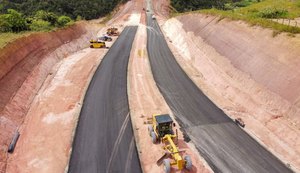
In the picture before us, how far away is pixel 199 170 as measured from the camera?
58.6ft

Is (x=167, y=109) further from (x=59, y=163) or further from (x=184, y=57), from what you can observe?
(x=184, y=57)

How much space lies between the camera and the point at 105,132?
22.1 metres

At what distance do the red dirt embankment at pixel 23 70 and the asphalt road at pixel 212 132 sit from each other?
1554 centimetres

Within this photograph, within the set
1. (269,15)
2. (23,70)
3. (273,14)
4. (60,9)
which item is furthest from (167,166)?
(60,9)

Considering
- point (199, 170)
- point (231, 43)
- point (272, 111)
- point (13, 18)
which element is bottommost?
point (199, 170)

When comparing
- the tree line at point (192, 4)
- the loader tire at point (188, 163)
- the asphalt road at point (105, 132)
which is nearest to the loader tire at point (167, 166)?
the loader tire at point (188, 163)

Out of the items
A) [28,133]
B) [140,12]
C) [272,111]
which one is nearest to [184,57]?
[272,111]

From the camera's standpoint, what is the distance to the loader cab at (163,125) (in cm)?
1967

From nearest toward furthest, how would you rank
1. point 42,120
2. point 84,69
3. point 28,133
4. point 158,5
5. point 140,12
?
point 28,133
point 42,120
point 84,69
point 140,12
point 158,5

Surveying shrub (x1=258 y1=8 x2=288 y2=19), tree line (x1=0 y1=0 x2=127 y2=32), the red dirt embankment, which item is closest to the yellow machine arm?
the red dirt embankment

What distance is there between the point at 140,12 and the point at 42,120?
71763 mm

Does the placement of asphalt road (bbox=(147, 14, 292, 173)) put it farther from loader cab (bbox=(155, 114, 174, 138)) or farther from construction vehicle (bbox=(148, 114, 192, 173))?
loader cab (bbox=(155, 114, 174, 138))

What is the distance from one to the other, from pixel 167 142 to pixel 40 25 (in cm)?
3631

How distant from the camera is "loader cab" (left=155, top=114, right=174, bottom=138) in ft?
64.6
